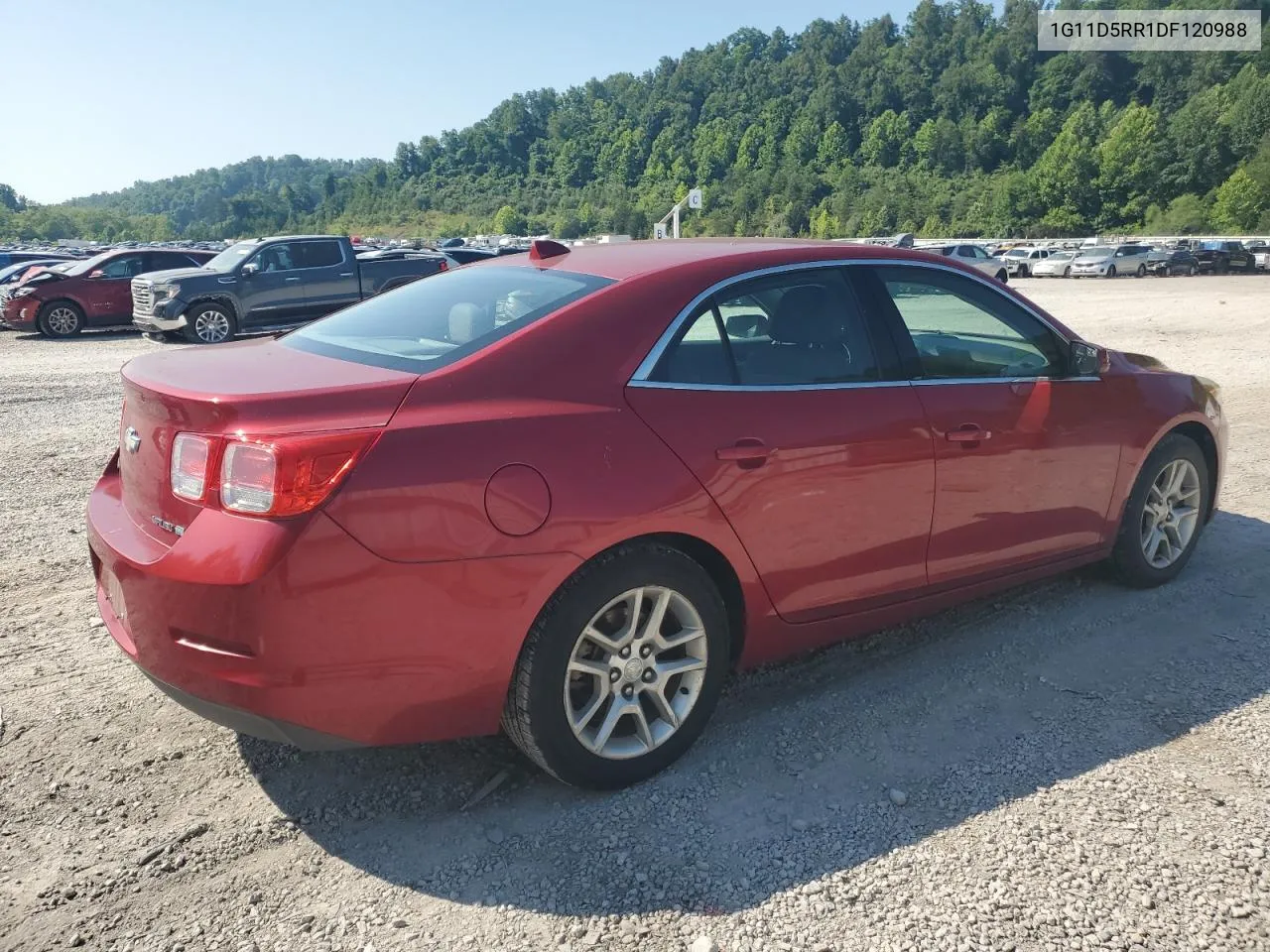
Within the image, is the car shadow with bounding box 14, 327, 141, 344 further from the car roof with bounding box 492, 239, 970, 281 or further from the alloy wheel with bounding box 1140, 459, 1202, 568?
the alloy wheel with bounding box 1140, 459, 1202, 568

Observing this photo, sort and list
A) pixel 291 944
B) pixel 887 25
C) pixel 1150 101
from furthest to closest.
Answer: pixel 887 25 < pixel 1150 101 < pixel 291 944

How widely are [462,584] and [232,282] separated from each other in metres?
15.4

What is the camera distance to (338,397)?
2582 millimetres

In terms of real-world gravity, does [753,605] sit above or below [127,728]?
above

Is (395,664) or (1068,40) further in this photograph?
(1068,40)

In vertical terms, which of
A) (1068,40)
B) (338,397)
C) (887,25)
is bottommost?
(338,397)

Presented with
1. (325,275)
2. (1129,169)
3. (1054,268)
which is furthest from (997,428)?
(1129,169)

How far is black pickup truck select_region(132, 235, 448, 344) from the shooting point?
1580cm

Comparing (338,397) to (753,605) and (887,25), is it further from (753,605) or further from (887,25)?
(887,25)

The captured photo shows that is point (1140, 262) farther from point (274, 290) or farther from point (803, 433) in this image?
point (803, 433)

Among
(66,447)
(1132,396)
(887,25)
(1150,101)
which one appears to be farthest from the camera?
(887,25)

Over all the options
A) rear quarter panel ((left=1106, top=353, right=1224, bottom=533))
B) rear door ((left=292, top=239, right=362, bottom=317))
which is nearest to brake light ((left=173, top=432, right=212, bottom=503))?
rear quarter panel ((left=1106, top=353, right=1224, bottom=533))

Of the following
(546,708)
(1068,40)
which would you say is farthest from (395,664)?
(1068,40)

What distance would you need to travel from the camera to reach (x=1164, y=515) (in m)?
4.62
